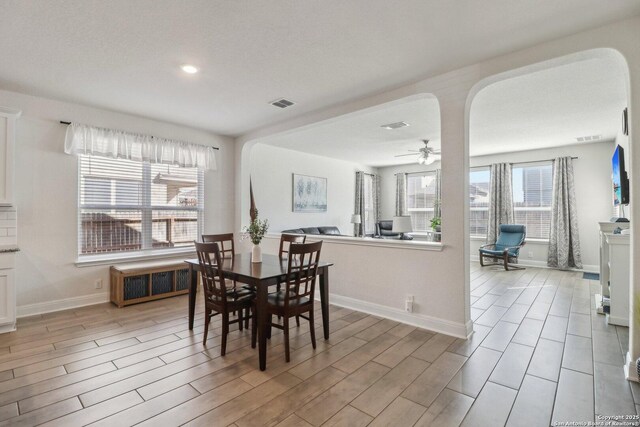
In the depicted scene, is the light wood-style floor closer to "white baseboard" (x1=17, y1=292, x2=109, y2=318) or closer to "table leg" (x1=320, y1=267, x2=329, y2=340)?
"table leg" (x1=320, y1=267, x2=329, y2=340)

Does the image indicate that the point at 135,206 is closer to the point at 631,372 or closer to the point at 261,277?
the point at 261,277

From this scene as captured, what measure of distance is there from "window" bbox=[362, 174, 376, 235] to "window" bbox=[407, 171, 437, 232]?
1.06 meters

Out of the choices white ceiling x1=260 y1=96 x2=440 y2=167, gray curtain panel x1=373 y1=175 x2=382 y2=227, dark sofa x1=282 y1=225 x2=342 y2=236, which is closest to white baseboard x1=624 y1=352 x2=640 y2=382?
white ceiling x1=260 y1=96 x2=440 y2=167

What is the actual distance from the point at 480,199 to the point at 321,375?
22.8 ft

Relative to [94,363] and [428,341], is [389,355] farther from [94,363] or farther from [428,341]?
[94,363]

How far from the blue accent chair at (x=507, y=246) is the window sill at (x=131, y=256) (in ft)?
19.6

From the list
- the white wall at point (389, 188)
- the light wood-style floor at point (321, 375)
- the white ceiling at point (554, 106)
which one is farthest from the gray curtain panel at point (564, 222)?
the white wall at point (389, 188)

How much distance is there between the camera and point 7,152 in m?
3.27

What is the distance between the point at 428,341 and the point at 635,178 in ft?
6.72

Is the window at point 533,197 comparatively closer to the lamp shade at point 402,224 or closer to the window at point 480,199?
the window at point 480,199

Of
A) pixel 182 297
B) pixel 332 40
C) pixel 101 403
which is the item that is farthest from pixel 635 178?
pixel 182 297

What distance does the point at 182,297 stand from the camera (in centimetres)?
457

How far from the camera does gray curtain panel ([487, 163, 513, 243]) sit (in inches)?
285

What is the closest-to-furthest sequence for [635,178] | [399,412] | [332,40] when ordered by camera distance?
[399,412], [635,178], [332,40]
